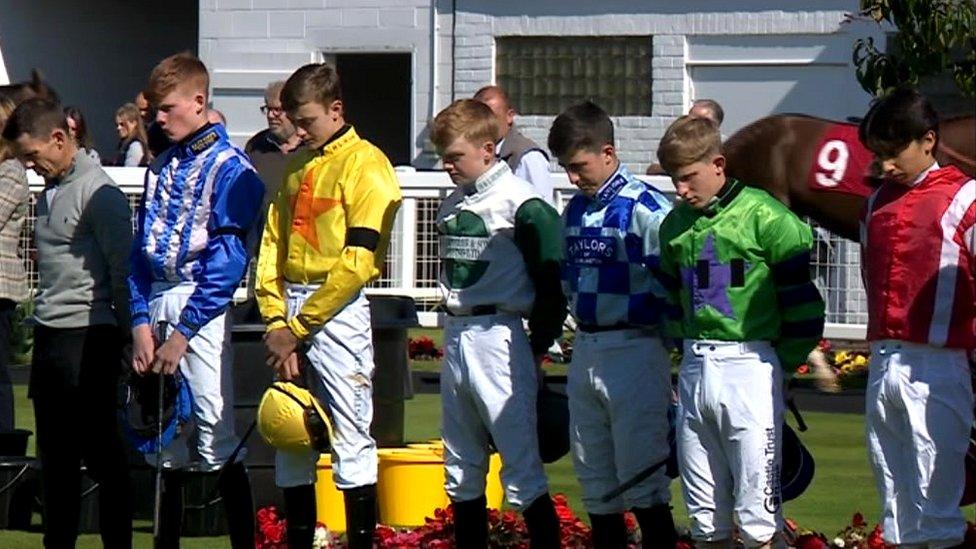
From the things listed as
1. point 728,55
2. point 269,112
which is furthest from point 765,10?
point 269,112

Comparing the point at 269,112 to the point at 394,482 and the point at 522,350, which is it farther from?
the point at 522,350

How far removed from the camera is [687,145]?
21.3 ft

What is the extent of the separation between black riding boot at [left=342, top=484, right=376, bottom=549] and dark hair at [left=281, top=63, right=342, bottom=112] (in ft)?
4.47

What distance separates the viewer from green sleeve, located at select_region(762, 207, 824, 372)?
642 centimetres

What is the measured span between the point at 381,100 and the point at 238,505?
15.8 meters

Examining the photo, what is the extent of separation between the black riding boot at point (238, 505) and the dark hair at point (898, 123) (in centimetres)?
255

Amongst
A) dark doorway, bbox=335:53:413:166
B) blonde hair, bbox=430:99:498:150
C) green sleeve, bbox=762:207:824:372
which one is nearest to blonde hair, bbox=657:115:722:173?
green sleeve, bbox=762:207:824:372

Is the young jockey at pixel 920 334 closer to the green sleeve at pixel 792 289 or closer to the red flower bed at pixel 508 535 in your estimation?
the green sleeve at pixel 792 289

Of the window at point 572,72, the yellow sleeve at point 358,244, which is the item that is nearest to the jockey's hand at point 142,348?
the yellow sleeve at point 358,244

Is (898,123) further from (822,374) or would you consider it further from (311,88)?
(822,374)

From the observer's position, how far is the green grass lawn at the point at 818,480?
871 centimetres

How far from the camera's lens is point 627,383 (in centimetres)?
680

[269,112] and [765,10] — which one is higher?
[765,10]

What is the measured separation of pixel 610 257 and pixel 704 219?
49 centimetres
